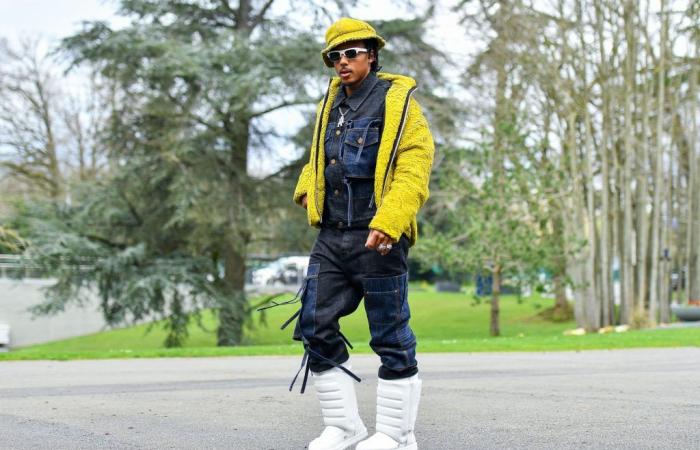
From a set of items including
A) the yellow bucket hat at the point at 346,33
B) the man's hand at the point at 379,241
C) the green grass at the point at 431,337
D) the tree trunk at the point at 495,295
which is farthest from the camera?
the tree trunk at the point at 495,295

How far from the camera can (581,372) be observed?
782cm

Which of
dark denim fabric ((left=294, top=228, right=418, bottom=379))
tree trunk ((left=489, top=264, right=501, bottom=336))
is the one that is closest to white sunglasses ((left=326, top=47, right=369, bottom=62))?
dark denim fabric ((left=294, top=228, right=418, bottom=379))

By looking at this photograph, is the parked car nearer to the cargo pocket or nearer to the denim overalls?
the denim overalls

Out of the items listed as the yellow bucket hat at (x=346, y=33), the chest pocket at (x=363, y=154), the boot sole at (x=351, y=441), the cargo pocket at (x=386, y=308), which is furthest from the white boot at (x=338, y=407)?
the yellow bucket hat at (x=346, y=33)

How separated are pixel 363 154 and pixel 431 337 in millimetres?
21471

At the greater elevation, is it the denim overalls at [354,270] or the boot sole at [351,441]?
the denim overalls at [354,270]

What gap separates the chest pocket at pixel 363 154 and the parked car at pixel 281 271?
15.3m

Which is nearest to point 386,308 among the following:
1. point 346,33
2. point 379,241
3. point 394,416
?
point 379,241

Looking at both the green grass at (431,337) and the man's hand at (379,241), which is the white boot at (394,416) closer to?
the man's hand at (379,241)

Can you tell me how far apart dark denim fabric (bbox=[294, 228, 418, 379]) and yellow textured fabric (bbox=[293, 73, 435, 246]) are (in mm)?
158

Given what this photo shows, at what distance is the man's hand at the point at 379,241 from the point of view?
3709mm

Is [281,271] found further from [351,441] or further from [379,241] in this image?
[379,241]

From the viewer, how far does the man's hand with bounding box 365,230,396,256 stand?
3709 mm

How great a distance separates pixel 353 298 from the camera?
13.2 ft
